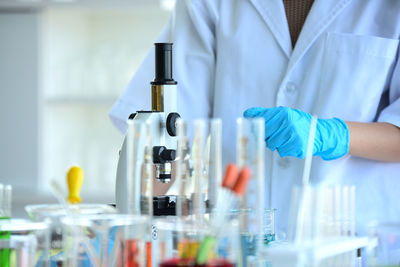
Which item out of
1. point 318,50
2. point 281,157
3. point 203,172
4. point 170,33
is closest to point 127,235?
point 203,172

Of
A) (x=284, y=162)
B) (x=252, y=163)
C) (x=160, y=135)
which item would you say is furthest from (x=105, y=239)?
(x=284, y=162)

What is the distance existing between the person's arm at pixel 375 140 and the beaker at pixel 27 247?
89 centimetres

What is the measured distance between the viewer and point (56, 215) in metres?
1.01

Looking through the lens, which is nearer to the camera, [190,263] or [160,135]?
[190,263]

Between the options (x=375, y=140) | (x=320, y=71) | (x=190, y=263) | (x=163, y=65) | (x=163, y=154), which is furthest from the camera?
(x=320, y=71)

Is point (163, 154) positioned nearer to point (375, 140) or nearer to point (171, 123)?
point (171, 123)

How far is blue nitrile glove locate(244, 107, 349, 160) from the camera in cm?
152

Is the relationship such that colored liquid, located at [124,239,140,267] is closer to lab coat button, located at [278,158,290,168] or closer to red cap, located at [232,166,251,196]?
red cap, located at [232,166,251,196]

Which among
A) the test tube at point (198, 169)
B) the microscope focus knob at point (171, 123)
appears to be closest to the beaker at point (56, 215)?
the test tube at point (198, 169)

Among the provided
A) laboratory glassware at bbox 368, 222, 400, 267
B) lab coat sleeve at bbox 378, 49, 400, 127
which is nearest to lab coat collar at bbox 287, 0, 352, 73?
lab coat sleeve at bbox 378, 49, 400, 127

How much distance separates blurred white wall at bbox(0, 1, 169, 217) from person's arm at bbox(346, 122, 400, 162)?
1760 mm

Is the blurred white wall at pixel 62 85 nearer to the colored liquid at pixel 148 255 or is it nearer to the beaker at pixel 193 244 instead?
the colored liquid at pixel 148 255

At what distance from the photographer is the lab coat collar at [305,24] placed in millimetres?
1722

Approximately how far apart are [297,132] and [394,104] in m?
0.31
